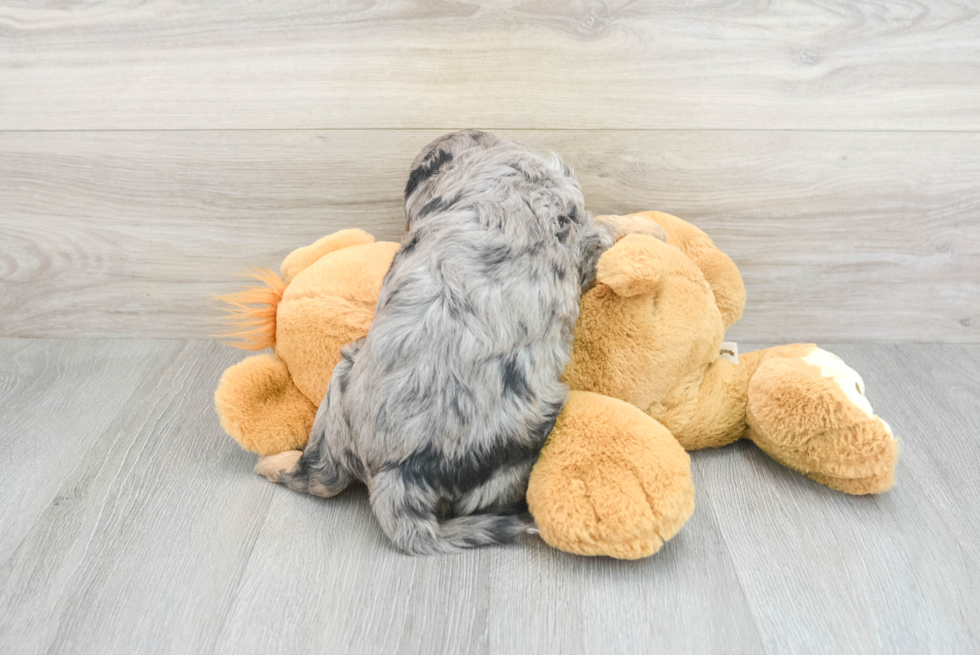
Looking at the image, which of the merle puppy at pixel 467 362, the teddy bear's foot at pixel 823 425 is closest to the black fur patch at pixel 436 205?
the merle puppy at pixel 467 362

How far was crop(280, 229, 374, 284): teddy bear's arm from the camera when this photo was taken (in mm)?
1105

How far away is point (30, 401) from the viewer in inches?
48.8

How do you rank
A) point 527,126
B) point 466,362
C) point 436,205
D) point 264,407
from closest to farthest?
point 466,362 → point 436,205 → point 264,407 → point 527,126

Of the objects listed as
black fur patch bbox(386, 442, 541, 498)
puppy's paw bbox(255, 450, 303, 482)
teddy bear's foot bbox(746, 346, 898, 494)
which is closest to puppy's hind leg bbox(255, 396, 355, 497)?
puppy's paw bbox(255, 450, 303, 482)

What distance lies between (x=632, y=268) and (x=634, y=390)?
18 cm

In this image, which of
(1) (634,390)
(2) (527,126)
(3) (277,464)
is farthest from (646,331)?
(3) (277,464)

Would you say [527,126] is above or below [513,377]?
above

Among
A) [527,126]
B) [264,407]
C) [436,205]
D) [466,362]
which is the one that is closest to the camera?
[466,362]

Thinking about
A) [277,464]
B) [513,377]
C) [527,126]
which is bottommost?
[277,464]

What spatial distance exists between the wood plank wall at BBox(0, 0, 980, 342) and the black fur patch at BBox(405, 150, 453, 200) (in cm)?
22

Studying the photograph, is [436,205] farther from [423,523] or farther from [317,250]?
[423,523]

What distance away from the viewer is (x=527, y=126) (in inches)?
46.5

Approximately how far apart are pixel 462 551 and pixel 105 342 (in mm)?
955

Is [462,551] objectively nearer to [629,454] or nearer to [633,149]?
[629,454]
